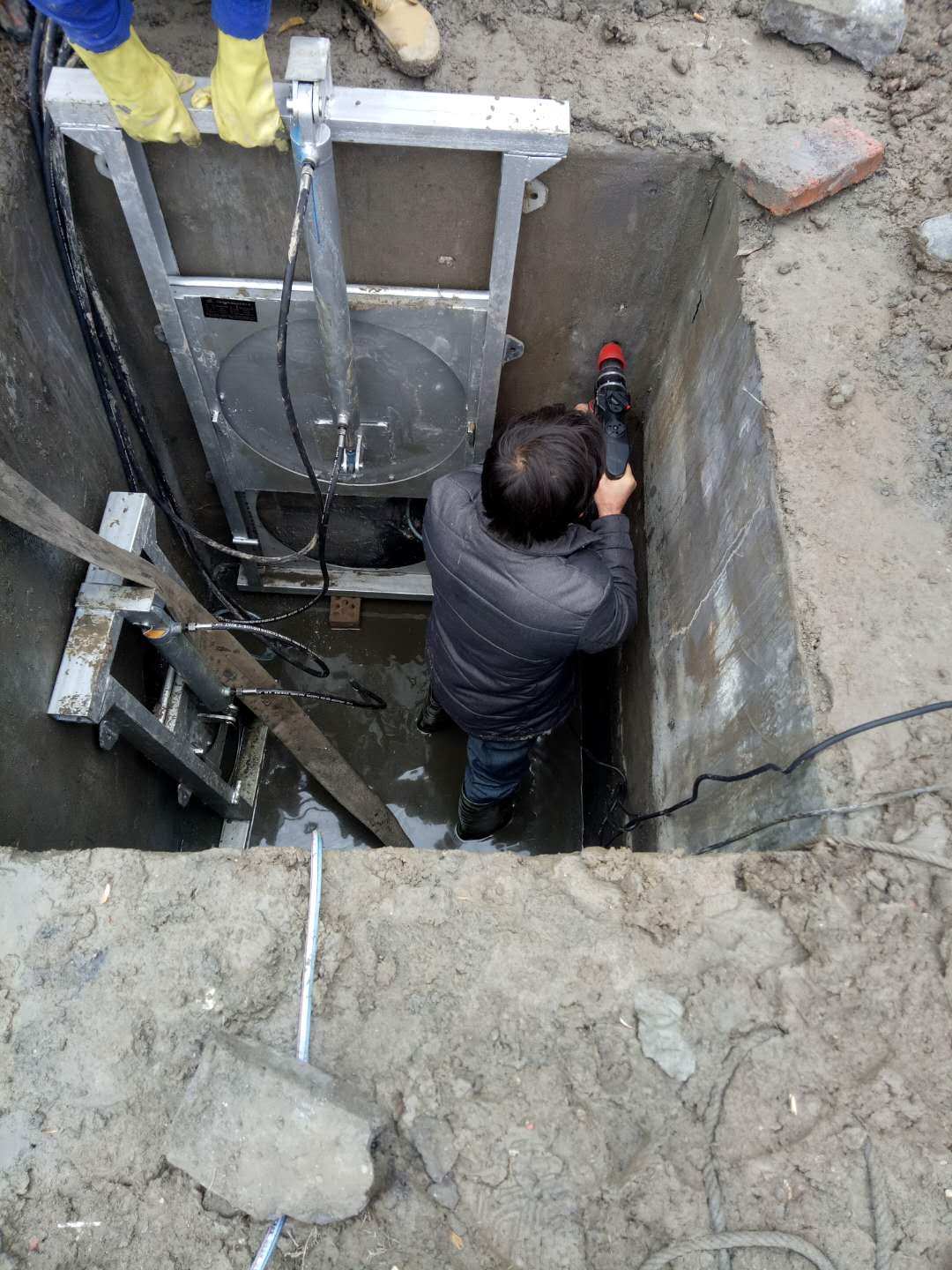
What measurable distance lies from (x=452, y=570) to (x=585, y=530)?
1.21ft

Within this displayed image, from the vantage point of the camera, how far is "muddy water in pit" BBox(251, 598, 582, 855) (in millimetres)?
3570

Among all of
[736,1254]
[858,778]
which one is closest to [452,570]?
[858,778]

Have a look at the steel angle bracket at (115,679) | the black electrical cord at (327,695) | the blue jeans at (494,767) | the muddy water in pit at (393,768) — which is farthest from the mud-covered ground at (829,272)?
the muddy water in pit at (393,768)

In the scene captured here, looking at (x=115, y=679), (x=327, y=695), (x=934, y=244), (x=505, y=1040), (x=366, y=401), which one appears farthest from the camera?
(x=327, y=695)

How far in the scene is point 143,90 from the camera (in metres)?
1.83

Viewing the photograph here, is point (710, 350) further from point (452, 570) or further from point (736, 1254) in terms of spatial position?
point (736, 1254)

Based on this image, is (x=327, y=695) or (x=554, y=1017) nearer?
(x=554, y=1017)

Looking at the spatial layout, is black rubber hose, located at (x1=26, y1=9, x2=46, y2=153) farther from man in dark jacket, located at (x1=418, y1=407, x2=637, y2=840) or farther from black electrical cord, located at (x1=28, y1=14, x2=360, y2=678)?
man in dark jacket, located at (x1=418, y1=407, x2=637, y2=840)

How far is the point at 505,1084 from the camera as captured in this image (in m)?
1.38

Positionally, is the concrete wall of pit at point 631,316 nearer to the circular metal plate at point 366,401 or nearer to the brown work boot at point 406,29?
the circular metal plate at point 366,401

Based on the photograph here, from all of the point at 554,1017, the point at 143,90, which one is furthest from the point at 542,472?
the point at 143,90

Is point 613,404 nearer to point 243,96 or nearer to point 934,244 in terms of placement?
point 934,244

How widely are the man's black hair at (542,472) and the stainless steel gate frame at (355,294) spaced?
2.80 feet

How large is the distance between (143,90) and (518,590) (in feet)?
5.05
